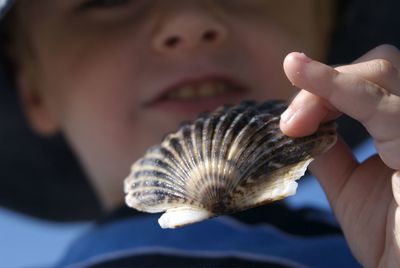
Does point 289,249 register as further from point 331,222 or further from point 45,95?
point 45,95

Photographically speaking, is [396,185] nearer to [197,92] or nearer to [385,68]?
[385,68]

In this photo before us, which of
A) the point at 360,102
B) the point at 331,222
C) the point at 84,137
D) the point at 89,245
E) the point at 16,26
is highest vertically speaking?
the point at 16,26

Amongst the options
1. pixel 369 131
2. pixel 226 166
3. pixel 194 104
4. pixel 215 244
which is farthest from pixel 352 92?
pixel 194 104

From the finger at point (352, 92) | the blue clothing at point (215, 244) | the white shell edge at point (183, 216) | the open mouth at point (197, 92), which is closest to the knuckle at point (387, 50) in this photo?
the finger at point (352, 92)

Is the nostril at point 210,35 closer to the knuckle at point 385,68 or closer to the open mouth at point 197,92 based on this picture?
the open mouth at point 197,92

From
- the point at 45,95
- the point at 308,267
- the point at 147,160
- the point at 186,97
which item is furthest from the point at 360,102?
the point at 45,95
